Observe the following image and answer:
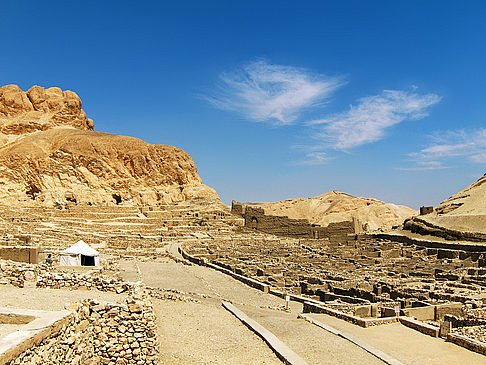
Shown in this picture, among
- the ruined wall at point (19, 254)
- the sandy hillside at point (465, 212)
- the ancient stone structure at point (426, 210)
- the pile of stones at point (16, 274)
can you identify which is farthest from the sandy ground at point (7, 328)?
the ancient stone structure at point (426, 210)

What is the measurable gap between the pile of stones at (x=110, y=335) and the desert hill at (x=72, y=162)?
154 feet

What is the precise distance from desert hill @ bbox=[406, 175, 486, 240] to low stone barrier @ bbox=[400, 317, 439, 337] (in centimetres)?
2564

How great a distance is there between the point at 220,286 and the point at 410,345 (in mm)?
8408

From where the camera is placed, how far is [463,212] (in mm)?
43781

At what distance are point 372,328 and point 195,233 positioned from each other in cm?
2926

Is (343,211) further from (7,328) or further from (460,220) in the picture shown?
(7,328)

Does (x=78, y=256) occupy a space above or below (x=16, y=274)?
below

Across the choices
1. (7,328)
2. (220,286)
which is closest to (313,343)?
(7,328)

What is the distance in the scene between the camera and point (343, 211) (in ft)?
216

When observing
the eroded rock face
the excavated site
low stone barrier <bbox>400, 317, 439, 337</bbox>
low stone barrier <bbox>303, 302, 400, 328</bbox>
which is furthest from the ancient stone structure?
the eroded rock face

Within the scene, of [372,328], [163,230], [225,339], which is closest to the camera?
[225,339]

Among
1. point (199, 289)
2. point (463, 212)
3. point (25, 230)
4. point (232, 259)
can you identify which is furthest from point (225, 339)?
point (463, 212)

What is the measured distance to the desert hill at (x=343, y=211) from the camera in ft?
198

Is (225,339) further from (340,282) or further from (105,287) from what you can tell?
(340,282)
